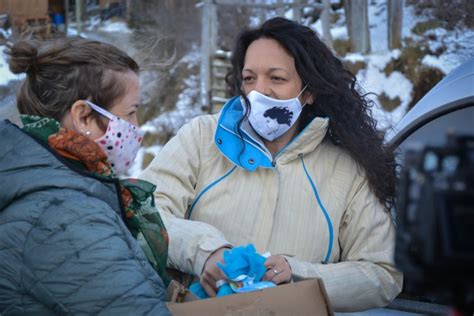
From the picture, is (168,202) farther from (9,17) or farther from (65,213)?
(9,17)

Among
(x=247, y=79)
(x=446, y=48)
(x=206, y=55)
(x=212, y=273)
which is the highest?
(x=247, y=79)

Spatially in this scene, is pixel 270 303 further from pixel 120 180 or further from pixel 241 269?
pixel 120 180

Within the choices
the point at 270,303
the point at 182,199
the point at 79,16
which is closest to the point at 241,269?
the point at 270,303

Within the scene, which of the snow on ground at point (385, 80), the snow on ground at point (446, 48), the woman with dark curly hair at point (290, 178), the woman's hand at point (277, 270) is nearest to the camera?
the woman's hand at point (277, 270)

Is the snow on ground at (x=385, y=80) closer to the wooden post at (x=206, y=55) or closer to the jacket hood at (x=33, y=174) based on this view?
the wooden post at (x=206, y=55)

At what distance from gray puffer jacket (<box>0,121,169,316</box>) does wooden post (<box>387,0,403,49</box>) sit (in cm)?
1404

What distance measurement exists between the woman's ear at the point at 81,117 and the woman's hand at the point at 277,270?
38.8 inches

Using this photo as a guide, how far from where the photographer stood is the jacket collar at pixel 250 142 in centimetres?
337

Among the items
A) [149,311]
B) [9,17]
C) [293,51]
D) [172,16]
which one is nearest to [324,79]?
[293,51]

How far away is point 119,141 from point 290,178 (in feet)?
3.72

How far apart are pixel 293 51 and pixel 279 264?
1033 mm

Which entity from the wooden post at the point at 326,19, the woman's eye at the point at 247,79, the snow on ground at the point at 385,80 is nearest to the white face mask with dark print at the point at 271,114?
the woman's eye at the point at 247,79

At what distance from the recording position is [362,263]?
131 inches

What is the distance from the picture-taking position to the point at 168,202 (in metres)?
3.35
